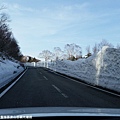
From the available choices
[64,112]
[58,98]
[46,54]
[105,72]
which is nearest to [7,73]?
[105,72]

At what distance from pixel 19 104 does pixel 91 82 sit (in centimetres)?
1205

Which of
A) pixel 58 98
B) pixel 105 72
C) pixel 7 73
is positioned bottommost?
pixel 58 98

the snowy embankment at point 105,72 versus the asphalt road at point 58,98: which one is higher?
the snowy embankment at point 105,72

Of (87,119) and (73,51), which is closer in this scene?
(87,119)

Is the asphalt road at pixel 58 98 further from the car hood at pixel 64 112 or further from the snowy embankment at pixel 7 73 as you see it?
the car hood at pixel 64 112

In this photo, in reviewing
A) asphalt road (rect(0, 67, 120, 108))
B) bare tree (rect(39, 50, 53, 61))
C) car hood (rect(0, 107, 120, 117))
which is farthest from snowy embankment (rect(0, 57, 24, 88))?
bare tree (rect(39, 50, 53, 61))

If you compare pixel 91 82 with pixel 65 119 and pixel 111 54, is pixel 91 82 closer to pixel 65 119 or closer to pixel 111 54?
pixel 111 54

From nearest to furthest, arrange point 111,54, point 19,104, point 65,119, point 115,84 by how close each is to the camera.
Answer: point 65,119 → point 19,104 → point 115,84 → point 111,54

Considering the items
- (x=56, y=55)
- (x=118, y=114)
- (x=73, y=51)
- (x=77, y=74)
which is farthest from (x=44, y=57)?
(x=118, y=114)

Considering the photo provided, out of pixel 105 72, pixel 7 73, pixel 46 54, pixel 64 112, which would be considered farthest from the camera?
pixel 46 54

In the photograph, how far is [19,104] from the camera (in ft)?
33.4

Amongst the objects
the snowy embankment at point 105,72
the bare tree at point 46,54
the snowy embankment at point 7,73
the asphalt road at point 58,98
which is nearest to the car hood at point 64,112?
the asphalt road at point 58,98

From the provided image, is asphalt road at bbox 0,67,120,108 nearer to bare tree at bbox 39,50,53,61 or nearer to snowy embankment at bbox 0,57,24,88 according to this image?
snowy embankment at bbox 0,57,24,88

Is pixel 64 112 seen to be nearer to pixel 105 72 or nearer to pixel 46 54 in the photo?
pixel 105 72
